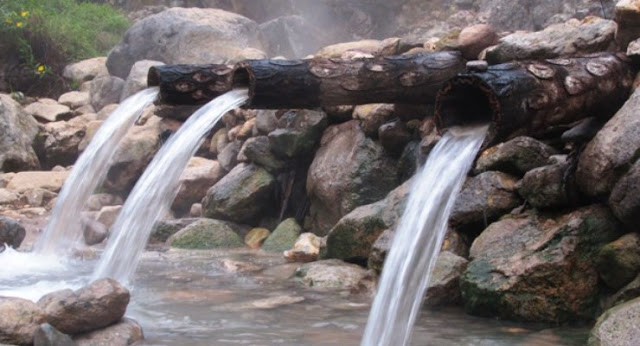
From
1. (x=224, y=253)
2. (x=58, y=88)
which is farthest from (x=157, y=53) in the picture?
(x=224, y=253)

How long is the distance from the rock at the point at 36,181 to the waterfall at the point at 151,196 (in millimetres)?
4069

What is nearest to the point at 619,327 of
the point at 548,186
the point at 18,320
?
the point at 548,186

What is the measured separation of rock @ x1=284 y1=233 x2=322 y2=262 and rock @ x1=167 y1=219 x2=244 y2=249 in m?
1.03

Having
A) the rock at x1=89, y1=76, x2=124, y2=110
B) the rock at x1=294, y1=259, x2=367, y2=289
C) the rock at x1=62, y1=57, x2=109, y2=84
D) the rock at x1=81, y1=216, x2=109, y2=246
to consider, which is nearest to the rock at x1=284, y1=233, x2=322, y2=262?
the rock at x1=294, y1=259, x2=367, y2=289

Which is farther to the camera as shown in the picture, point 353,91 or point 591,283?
point 353,91

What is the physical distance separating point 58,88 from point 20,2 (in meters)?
2.20

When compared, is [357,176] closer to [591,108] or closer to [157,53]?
A: [591,108]

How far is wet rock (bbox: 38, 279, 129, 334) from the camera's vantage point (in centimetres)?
413

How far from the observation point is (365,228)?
619 cm

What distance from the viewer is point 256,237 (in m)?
7.90

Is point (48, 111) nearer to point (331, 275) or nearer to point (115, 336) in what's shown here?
point (331, 275)

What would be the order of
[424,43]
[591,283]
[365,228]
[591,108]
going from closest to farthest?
[591,283] → [591,108] → [365,228] → [424,43]

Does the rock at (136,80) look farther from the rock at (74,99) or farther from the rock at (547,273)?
the rock at (547,273)

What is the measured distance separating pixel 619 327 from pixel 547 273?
0.81m
